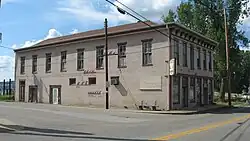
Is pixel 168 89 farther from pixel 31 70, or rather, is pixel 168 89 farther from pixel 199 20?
pixel 199 20

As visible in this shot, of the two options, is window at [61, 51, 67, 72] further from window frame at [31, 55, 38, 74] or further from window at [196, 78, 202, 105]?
window at [196, 78, 202, 105]

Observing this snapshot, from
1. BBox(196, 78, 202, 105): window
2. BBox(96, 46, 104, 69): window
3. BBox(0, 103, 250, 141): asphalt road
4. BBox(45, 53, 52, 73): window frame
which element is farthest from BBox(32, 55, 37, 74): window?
BBox(0, 103, 250, 141): asphalt road

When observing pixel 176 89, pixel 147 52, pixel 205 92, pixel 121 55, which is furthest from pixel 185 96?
pixel 121 55

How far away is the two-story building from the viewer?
3294 centimetres

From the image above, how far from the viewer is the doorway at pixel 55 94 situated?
41219mm

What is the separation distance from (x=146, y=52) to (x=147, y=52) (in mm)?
107

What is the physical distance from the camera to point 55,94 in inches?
1645

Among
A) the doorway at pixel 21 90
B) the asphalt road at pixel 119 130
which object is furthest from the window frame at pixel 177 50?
the doorway at pixel 21 90

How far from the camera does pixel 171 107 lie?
3228 cm

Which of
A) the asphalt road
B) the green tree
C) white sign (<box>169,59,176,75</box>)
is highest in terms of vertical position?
the green tree

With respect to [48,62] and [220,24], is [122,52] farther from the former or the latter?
[220,24]

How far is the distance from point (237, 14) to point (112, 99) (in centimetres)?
2691

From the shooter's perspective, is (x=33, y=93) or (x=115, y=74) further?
(x=33, y=93)

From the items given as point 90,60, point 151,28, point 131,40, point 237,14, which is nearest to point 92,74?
point 90,60
